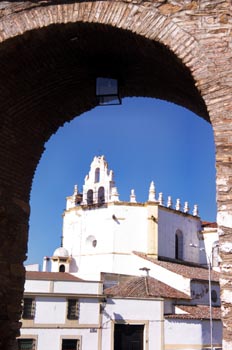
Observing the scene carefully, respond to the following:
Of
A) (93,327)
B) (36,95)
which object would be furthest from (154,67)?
(93,327)

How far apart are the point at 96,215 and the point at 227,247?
32.1 meters

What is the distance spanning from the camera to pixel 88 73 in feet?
15.1

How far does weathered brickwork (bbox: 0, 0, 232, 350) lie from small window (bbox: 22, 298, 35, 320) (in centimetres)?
1817

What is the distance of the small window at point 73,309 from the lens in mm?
23109

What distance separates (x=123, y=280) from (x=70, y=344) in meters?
7.85

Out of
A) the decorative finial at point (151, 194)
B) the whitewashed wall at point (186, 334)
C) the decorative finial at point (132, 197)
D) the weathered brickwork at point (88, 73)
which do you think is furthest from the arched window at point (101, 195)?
the weathered brickwork at point (88, 73)

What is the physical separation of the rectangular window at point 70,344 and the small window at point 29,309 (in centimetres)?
191

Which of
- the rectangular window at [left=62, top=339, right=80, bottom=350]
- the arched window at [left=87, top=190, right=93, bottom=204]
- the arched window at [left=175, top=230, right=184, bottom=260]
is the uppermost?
the arched window at [left=87, top=190, right=93, bottom=204]

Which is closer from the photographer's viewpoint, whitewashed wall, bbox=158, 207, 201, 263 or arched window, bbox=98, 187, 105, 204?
whitewashed wall, bbox=158, 207, 201, 263

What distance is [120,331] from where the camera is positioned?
24.0 m

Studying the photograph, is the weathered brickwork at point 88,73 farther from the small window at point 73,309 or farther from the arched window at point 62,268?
the arched window at point 62,268

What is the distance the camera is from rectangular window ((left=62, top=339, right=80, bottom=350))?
22531 millimetres

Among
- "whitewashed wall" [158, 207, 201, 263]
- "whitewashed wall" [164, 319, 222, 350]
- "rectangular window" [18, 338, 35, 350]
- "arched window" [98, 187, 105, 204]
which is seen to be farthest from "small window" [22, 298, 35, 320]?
"arched window" [98, 187, 105, 204]

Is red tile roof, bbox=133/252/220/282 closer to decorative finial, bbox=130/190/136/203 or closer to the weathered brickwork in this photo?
decorative finial, bbox=130/190/136/203
